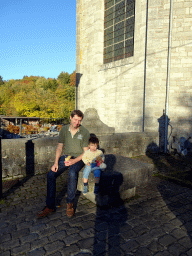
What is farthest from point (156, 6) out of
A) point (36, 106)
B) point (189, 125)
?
point (36, 106)

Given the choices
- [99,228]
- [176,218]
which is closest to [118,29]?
[176,218]

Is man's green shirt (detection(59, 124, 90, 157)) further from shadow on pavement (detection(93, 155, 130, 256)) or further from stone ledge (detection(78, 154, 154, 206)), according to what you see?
shadow on pavement (detection(93, 155, 130, 256))

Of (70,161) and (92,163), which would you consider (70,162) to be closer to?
(70,161)

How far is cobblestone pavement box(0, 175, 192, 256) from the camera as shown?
2.21m

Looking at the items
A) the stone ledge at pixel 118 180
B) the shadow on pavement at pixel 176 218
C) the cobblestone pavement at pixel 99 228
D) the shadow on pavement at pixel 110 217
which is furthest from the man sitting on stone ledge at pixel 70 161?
the shadow on pavement at pixel 176 218

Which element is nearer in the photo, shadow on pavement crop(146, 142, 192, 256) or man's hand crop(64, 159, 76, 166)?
shadow on pavement crop(146, 142, 192, 256)

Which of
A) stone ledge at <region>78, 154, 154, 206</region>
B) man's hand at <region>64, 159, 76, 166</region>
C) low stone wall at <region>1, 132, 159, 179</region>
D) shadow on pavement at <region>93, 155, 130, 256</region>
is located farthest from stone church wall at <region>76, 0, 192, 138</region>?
man's hand at <region>64, 159, 76, 166</region>

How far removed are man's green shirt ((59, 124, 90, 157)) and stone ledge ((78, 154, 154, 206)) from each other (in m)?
0.38

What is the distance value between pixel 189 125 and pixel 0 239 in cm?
811

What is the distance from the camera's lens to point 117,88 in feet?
34.6

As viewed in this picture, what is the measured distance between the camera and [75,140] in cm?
332

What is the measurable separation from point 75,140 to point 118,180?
0.99 m

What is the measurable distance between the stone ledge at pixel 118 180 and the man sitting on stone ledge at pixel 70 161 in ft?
1.02

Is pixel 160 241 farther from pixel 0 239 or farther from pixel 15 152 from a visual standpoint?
pixel 15 152
